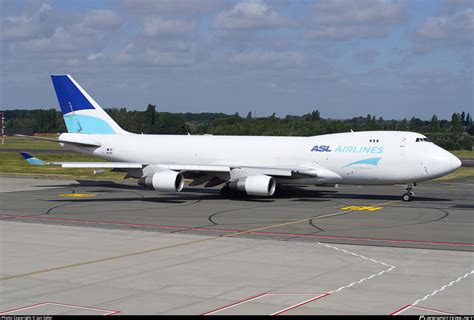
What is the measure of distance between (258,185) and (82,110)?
17502mm

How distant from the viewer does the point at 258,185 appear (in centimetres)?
3975

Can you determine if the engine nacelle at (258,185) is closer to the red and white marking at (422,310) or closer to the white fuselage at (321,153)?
the white fuselage at (321,153)

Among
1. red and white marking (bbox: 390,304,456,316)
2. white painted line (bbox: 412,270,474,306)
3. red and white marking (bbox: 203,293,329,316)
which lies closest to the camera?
red and white marking (bbox: 390,304,456,316)

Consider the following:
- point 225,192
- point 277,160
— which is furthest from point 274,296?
point 225,192

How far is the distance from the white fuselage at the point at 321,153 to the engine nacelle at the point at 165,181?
15.5 ft

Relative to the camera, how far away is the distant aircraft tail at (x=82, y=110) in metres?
50.2

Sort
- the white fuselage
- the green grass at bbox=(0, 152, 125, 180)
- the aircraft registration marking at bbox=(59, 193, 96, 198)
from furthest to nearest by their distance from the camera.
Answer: the green grass at bbox=(0, 152, 125, 180) < the aircraft registration marking at bbox=(59, 193, 96, 198) < the white fuselage

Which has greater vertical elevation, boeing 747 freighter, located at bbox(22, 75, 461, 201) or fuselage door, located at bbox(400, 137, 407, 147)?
fuselage door, located at bbox(400, 137, 407, 147)

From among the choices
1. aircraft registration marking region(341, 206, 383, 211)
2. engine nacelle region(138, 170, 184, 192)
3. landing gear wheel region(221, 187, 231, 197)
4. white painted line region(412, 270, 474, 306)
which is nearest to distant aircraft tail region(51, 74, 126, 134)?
engine nacelle region(138, 170, 184, 192)

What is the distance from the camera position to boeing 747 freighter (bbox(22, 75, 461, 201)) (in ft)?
130

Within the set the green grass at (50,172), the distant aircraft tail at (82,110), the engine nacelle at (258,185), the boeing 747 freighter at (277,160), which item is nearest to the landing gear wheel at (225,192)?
the boeing 747 freighter at (277,160)

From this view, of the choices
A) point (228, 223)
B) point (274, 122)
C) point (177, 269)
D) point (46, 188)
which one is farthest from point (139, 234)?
point (274, 122)

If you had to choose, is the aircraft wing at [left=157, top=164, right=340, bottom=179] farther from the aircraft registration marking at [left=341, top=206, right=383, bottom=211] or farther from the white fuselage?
the aircraft registration marking at [left=341, top=206, right=383, bottom=211]

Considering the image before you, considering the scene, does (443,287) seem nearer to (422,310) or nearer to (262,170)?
(422,310)
